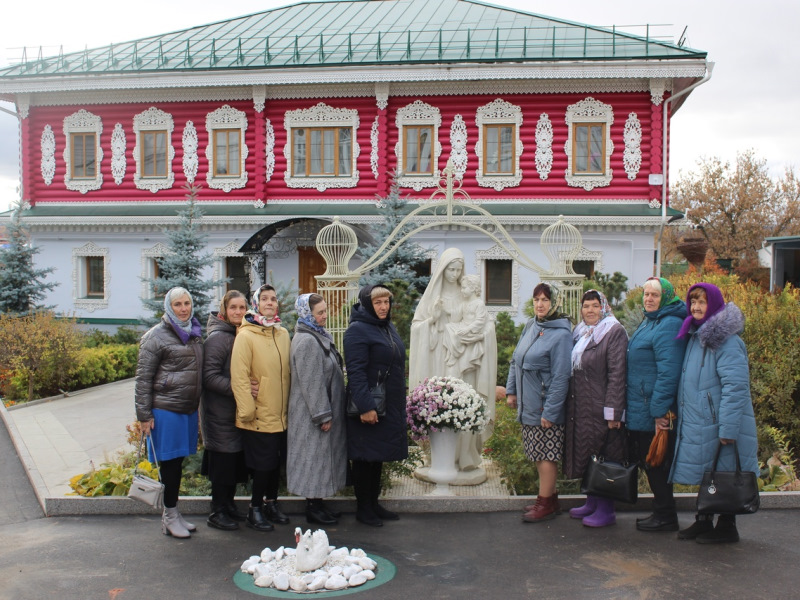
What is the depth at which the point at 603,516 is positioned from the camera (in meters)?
6.15

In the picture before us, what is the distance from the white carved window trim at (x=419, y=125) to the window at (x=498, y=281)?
2.45 m

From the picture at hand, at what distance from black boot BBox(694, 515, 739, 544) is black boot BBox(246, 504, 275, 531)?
3.32m

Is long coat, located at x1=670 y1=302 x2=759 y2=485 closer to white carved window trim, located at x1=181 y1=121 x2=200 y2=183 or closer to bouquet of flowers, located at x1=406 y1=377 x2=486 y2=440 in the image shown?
bouquet of flowers, located at x1=406 y1=377 x2=486 y2=440

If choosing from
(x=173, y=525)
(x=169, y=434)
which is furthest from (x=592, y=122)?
(x=173, y=525)

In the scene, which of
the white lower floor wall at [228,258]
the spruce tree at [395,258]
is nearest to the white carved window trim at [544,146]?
the white lower floor wall at [228,258]

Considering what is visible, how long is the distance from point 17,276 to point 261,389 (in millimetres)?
13243

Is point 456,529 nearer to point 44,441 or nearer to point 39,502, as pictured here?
point 39,502

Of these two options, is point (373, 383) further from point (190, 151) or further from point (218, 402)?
point (190, 151)

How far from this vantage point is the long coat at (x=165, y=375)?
582 cm

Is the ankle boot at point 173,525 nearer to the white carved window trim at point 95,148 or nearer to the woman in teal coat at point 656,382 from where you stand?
the woman in teal coat at point 656,382

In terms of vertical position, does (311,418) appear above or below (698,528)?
above

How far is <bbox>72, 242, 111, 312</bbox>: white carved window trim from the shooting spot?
65.9 ft

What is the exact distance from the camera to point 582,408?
6102 millimetres

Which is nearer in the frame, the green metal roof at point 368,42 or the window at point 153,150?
the green metal roof at point 368,42
